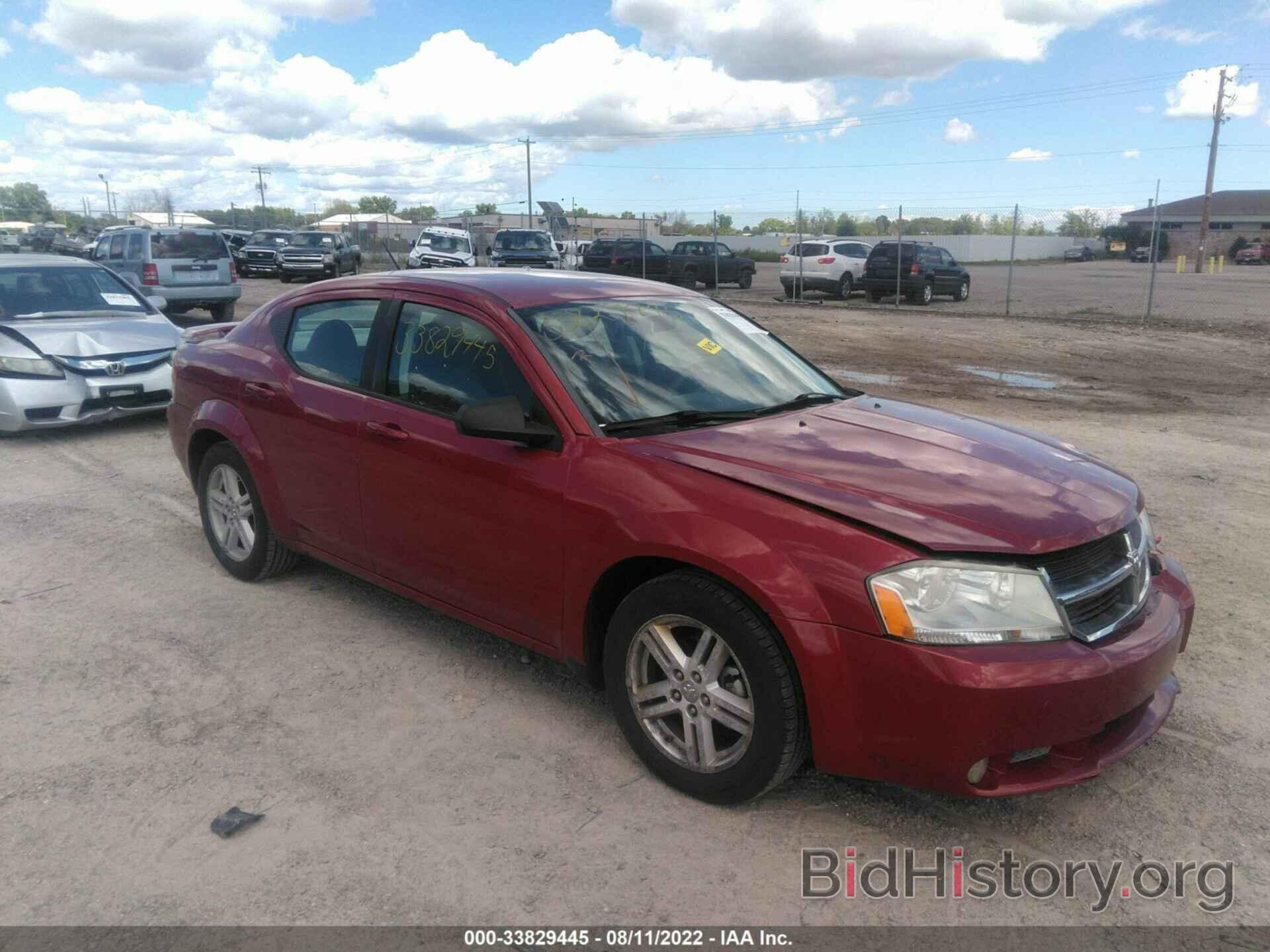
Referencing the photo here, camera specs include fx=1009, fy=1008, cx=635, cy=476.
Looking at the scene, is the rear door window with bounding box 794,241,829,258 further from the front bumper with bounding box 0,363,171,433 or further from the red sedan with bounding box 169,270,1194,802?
the red sedan with bounding box 169,270,1194,802

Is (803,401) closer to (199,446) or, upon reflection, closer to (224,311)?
(199,446)

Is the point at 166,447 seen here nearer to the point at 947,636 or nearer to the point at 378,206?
the point at 947,636

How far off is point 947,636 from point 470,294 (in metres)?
2.31

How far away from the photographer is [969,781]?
2.80 meters

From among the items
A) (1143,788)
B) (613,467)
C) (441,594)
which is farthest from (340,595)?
(1143,788)

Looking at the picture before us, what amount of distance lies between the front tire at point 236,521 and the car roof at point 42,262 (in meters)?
6.03

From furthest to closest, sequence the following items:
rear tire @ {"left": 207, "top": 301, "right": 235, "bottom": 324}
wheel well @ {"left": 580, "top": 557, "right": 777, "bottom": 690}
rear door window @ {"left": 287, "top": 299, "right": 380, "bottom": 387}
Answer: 1. rear tire @ {"left": 207, "top": 301, "right": 235, "bottom": 324}
2. rear door window @ {"left": 287, "top": 299, "right": 380, "bottom": 387}
3. wheel well @ {"left": 580, "top": 557, "right": 777, "bottom": 690}

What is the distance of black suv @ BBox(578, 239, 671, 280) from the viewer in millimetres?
30594

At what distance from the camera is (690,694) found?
10.5 ft

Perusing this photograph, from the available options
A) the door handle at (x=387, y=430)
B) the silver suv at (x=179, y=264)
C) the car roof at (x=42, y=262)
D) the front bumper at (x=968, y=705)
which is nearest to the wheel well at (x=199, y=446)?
the door handle at (x=387, y=430)

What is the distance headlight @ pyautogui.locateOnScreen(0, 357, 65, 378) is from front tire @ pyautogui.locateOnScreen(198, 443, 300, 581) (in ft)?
13.6

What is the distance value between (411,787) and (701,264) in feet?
94.1

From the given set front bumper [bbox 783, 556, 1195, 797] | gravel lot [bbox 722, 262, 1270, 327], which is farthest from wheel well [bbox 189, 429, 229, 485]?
gravel lot [bbox 722, 262, 1270, 327]

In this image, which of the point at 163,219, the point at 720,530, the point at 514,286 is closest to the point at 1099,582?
the point at 720,530
